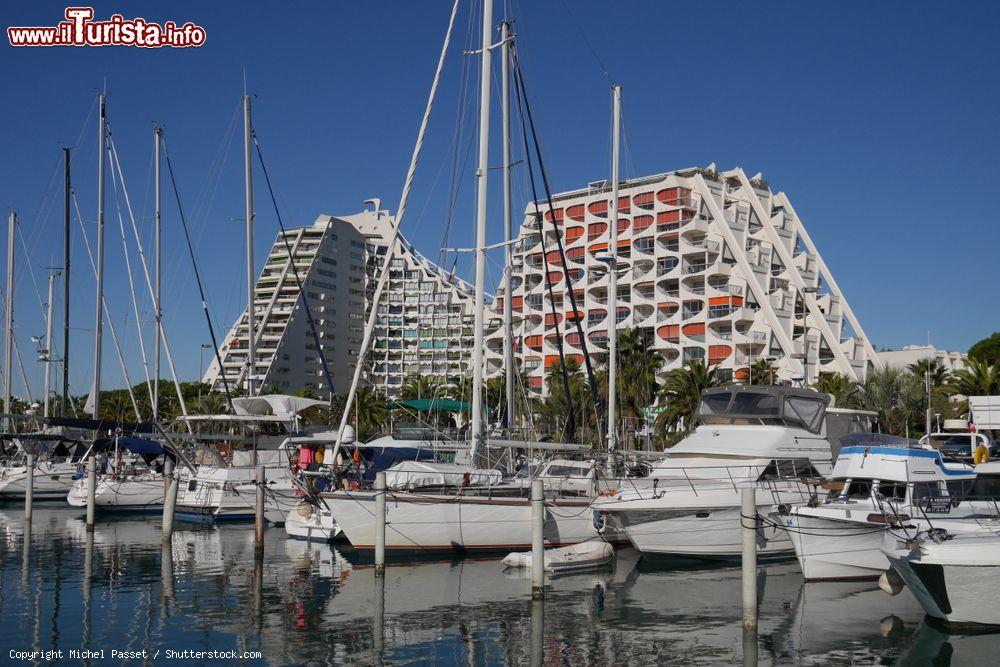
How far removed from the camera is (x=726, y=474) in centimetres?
2470

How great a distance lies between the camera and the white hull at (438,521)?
24.2 meters

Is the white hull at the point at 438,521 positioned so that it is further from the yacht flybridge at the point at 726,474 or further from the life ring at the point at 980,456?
the life ring at the point at 980,456

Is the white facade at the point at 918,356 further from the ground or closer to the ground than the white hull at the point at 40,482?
further from the ground

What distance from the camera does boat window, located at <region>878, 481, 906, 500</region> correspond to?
816 inches

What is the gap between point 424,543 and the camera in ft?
80.1

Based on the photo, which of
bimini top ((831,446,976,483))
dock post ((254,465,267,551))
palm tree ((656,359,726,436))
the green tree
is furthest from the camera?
the green tree

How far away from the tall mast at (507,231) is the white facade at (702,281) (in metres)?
54.6

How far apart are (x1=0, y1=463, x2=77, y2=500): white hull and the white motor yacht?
33256 millimetres

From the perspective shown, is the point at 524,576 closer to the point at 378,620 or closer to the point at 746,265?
the point at 378,620

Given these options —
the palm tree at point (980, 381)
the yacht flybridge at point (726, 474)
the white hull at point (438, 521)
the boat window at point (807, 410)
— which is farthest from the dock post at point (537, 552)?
the palm tree at point (980, 381)

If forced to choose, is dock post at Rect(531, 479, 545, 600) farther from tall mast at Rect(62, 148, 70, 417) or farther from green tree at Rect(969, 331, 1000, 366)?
green tree at Rect(969, 331, 1000, 366)

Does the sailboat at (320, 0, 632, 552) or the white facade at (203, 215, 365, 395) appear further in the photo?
the white facade at (203, 215, 365, 395)

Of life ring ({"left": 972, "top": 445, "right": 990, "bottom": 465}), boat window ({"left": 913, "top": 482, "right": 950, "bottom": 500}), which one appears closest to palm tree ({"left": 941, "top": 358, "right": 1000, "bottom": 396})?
life ring ({"left": 972, "top": 445, "right": 990, "bottom": 465})

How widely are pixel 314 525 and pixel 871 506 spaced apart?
1533 cm
